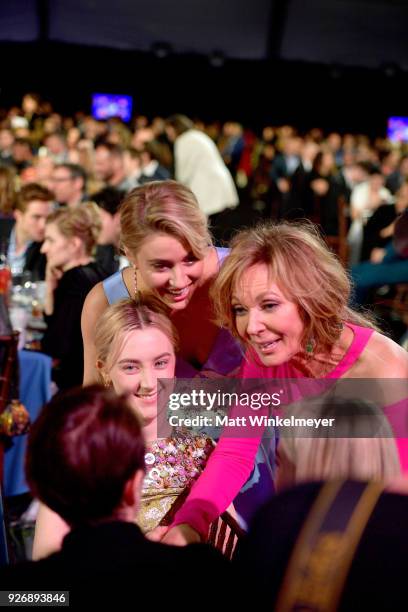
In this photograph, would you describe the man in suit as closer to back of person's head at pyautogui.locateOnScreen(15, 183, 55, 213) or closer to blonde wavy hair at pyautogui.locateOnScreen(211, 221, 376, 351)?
back of person's head at pyautogui.locateOnScreen(15, 183, 55, 213)

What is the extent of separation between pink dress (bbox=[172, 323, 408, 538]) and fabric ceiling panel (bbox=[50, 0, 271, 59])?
15.6 m

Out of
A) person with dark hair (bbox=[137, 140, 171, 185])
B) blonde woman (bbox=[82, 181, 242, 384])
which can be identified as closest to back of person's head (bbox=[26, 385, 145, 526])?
blonde woman (bbox=[82, 181, 242, 384])

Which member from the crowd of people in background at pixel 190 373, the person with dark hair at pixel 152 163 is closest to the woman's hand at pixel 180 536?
the crowd of people in background at pixel 190 373

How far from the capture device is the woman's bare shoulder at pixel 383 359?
1.90m

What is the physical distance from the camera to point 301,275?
6.26ft

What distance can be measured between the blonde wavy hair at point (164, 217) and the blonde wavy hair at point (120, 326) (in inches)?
11.3

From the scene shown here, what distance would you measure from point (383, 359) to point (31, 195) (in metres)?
3.30

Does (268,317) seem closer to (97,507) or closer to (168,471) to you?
(168,471)

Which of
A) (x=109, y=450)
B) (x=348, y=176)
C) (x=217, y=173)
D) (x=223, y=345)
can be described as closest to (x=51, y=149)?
(x=217, y=173)

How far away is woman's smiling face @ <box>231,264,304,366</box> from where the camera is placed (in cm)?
192

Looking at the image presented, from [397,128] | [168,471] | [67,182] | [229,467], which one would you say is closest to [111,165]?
[67,182]

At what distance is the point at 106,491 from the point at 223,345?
4.56 feet

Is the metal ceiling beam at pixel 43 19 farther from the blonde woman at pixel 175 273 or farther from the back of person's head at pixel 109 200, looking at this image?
the blonde woman at pixel 175 273

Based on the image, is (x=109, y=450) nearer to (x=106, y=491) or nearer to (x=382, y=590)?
(x=106, y=491)
